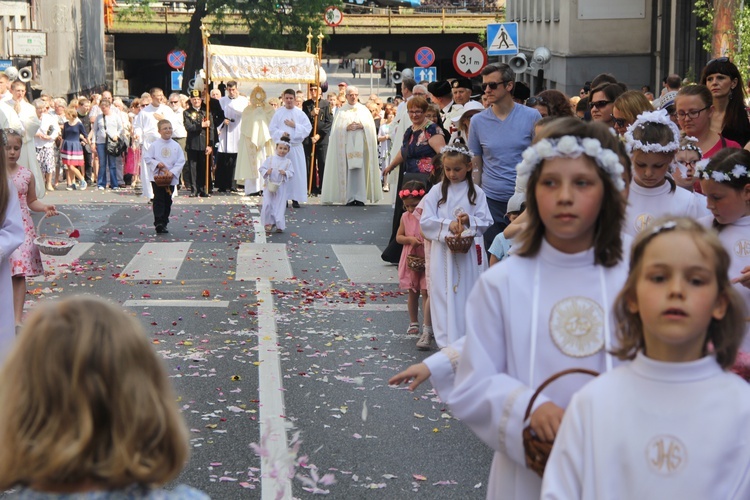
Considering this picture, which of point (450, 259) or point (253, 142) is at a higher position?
point (253, 142)

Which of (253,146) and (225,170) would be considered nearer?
(253,146)

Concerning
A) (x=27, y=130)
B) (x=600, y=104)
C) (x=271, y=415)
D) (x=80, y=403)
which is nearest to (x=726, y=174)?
(x=271, y=415)

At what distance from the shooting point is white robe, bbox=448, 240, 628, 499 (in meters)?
3.62

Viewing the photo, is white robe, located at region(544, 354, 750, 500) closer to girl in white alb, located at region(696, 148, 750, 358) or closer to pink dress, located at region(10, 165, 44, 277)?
girl in white alb, located at region(696, 148, 750, 358)

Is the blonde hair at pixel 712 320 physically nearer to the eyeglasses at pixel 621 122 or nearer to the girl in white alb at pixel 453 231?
the eyeglasses at pixel 621 122

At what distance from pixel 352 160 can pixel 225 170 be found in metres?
3.76

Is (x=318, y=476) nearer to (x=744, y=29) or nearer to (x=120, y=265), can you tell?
(x=120, y=265)

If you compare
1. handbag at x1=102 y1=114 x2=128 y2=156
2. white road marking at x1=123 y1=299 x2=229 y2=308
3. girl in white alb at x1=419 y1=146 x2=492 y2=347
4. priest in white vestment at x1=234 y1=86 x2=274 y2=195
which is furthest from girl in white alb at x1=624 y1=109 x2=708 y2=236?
handbag at x1=102 y1=114 x2=128 y2=156

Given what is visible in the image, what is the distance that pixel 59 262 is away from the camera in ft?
50.5

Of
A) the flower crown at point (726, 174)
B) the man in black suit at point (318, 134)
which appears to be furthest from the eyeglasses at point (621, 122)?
the man in black suit at point (318, 134)

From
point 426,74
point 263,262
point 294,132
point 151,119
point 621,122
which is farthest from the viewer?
point 426,74

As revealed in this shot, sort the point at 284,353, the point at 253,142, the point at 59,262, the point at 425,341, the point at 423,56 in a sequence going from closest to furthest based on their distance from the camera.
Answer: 1. the point at 284,353
2. the point at 425,341
3. the point at 59,262
4. the point at 253,142
5. the point at 423,56

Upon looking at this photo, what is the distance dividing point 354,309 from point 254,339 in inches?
72.7

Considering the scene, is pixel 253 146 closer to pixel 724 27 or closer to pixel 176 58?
pixel 724 27
